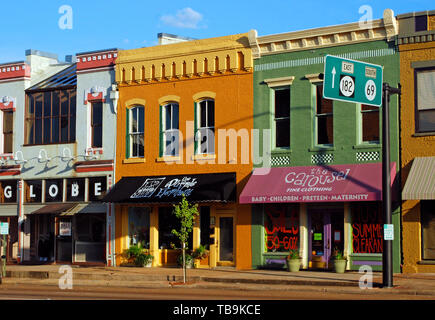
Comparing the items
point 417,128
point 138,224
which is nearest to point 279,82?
point 417,128

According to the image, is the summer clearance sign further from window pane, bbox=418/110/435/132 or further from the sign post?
the sign post

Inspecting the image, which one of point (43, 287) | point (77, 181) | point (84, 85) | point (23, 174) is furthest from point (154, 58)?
point (43, 287)

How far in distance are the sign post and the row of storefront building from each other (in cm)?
326

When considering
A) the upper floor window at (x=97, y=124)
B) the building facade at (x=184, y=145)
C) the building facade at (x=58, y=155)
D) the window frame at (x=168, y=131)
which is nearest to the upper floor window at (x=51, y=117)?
the building facade at (x=58, y=155)

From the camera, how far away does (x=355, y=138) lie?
88.5 ft

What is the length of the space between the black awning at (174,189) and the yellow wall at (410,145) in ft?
22.4

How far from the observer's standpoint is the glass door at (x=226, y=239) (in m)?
29.7

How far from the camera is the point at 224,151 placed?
29.8 metres

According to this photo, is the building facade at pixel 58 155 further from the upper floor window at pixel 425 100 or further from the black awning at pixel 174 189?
the upper floor window at pixel 425 100

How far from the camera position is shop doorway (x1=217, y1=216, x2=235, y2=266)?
2969 cm

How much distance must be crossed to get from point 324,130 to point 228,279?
6891 millimetres

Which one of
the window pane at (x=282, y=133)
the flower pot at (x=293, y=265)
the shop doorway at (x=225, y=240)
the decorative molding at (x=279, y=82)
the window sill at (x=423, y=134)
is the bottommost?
the flower pot at (x=293, y=265)

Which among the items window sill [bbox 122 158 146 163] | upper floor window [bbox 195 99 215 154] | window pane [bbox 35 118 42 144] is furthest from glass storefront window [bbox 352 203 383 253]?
window pane [bbox 35 118 42 144]

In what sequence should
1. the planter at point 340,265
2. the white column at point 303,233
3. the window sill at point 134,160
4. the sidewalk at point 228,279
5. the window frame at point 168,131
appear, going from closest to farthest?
the sidewalk at point 228,279 → the planter at point 340,265 → the white column at point 303,233 → the window frame at point 168,131 → the window sill at point 134,160
